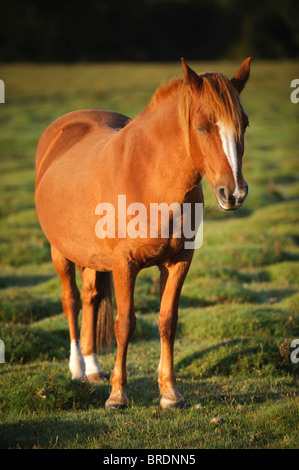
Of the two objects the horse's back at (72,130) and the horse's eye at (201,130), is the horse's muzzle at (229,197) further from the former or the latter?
the horse's back at (72,130)

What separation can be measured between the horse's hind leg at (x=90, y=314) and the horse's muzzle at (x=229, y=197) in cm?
275

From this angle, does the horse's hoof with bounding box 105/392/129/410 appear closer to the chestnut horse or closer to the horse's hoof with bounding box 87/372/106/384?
the chestnut horse

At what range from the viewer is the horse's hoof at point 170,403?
5.02 m

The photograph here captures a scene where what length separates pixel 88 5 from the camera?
66.9 m

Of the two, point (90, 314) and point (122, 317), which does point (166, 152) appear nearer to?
point (122, 317)

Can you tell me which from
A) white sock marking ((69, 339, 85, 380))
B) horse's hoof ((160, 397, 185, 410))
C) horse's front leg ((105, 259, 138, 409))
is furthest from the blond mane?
white sock marking ((69, 339, 85, 380))

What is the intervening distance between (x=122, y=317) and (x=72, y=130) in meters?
2.59

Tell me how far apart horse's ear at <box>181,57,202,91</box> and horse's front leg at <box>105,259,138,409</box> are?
64.4 inches

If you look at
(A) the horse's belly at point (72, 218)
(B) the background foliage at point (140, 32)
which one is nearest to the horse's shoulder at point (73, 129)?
(A) the horse's belly at point (72, 218)

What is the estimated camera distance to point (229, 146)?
398 cm

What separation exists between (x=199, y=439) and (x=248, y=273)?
7.16 meters

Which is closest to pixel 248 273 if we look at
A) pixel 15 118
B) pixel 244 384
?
pixel 244 384

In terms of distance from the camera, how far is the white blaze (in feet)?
13.0

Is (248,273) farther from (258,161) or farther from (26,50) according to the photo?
(26,50)
